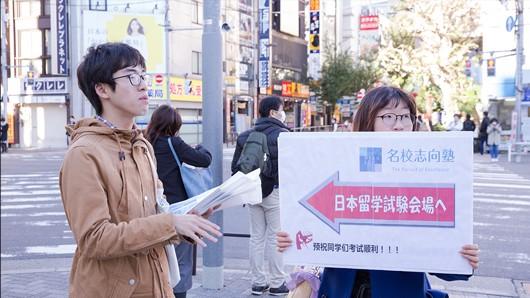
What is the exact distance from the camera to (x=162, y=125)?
4859 millimetres

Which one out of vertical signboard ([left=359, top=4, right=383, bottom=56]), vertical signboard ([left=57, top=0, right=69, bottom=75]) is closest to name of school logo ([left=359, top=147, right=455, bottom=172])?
vertical signboard ([left=57, top=0, right=69, bottom=75])

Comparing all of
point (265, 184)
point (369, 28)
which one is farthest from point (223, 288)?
point (369, 28)

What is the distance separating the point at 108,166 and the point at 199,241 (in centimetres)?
48

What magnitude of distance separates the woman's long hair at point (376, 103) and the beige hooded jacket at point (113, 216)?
1.07 m

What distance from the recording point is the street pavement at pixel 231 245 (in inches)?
239

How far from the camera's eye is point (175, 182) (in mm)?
4898

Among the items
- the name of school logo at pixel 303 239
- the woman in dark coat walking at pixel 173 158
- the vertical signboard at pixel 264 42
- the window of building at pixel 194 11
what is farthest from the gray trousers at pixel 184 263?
the vertical signboard at pixel 264 42

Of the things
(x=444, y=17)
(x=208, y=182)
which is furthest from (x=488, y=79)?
(x=208, y=182)

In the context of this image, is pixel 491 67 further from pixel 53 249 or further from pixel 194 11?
pixel 53 249

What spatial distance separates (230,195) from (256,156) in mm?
3453

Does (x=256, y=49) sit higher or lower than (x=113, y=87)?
higher

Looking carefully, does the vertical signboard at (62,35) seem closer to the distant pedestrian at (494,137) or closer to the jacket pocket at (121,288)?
the distant pedestrian at (494,137)

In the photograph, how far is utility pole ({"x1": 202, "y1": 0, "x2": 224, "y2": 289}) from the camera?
5.86 m

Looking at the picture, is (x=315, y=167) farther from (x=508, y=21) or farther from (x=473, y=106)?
(x=473, y=106)
